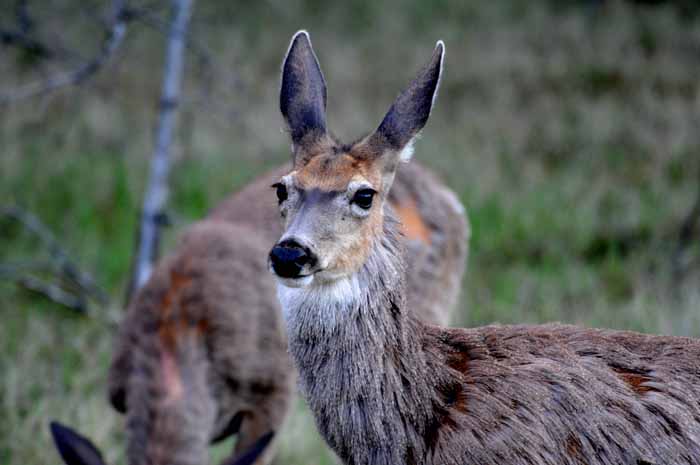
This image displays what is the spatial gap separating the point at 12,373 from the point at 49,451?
0.98 metres

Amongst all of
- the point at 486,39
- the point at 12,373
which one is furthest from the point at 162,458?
the point at 486,39

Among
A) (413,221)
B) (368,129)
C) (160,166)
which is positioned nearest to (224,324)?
(413,221)

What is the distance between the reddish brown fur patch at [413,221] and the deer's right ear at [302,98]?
237 cm

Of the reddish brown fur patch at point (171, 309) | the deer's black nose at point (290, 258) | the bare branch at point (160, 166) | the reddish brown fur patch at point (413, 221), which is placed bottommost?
the deer's black nose at point (290, 258)

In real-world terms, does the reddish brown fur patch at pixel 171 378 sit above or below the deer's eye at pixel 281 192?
below

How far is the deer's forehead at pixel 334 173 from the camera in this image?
3.99 metres

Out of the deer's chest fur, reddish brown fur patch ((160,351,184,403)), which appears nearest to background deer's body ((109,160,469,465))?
reddish brown fur patch ((160,351,184,403))

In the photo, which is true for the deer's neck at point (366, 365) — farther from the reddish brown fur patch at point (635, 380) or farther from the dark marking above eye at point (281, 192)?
the reddish brown fur patch at point (635, 380)

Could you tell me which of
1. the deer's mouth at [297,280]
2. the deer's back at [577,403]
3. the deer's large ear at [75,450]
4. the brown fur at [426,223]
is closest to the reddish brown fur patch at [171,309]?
the brown fur at [426,223]

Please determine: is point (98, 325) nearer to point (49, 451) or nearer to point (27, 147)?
point (49, 451)

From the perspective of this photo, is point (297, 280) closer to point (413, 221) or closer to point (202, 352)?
point (202, 352)

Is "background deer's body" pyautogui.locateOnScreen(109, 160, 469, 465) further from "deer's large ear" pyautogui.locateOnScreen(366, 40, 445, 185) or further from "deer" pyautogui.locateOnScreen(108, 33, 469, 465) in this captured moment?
"deer's large ear" pyautogui.locateOnScreen(366, 40, 445, 185)

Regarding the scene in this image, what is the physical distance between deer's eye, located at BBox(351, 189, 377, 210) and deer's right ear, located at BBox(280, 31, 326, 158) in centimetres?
41

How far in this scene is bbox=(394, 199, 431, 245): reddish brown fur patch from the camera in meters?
6.62
